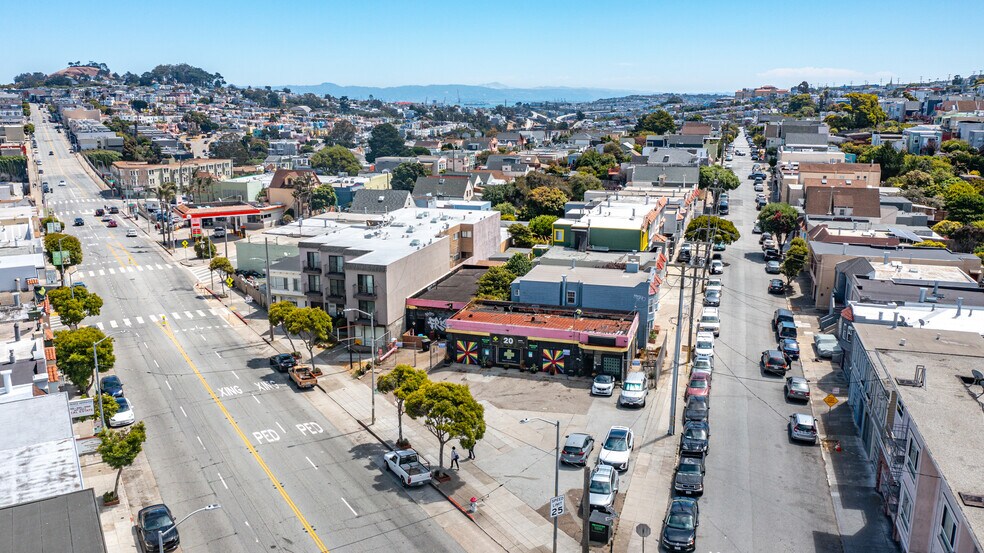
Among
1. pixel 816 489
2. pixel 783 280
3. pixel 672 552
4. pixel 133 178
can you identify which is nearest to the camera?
pixel 672 552

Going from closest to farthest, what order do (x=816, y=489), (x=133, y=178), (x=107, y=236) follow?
(x=816, y=489)
(x=107, y=236)
(x=133, y=178)

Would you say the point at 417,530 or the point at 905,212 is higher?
the point at 905,212

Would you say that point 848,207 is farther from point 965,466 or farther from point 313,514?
point 313,514

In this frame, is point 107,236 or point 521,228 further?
point 107,236

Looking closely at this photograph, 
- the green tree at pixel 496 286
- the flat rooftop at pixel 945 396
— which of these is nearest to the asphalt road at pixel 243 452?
→ the green tree at pixel 496 286

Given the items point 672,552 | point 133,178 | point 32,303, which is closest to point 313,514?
point 672,552

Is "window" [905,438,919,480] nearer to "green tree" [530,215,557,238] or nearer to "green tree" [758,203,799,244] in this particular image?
"green tree" [530,215,557,238]
